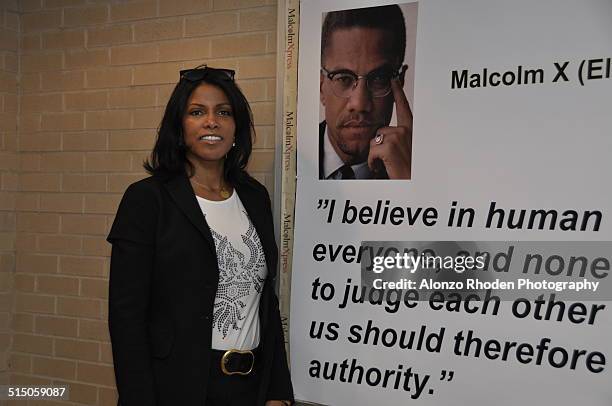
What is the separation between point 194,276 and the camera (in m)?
1.96

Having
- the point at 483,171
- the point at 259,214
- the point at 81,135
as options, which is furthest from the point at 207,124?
the point at 81,135

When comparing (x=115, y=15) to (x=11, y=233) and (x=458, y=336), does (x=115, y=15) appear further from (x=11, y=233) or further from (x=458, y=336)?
(x=458, y=336)

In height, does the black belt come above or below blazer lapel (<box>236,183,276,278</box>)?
below

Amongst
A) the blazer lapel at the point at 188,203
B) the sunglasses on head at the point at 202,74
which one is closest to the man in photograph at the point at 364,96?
the sunglasses on head at the point at 202,74

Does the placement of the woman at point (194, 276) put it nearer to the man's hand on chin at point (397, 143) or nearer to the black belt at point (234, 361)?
the black belt at point (234, 361)

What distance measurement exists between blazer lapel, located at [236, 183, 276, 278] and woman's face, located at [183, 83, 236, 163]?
0.19 meters

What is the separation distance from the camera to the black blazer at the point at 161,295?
1902 mm

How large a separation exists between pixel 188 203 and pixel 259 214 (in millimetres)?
302

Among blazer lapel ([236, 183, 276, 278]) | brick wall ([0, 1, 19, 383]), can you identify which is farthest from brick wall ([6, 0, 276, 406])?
blazer lapel ([236, 183, 276, 278])

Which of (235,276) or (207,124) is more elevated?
(207,124)

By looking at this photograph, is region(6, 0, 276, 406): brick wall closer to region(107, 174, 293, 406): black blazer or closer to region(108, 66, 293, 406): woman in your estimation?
region(108, 66, 293, 406): woman

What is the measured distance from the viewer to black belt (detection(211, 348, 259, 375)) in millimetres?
1986

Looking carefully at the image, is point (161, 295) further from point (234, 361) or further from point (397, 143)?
point (397, 143)

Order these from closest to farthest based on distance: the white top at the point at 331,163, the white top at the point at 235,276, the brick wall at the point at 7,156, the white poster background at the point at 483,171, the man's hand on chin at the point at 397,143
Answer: the white poster background at the point at 483,171 < the white top at the point at 235,276 < the man's hand on chin at the point at 397,143 < the white top at the point at 331,163 < the brick wall at the point at 7,156
